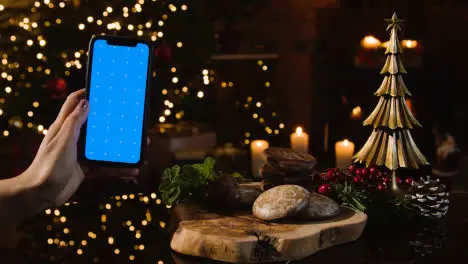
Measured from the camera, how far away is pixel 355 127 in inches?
145

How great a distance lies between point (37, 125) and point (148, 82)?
77.1 inches

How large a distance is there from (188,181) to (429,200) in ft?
1.46

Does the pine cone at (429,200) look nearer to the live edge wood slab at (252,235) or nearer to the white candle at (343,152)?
the live edge wood slab at (252,235)

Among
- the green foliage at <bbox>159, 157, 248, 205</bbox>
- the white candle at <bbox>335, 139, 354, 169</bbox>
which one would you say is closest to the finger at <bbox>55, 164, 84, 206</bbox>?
the green foliage at <bbox>159, 157, 248, 205</bbox>

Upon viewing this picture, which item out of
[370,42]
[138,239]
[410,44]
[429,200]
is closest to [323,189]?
[429,200]

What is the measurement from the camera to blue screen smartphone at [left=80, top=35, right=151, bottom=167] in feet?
4.00

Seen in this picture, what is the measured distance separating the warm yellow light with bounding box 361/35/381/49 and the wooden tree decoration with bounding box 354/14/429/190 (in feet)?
7.50

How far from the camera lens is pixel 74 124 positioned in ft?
3.55

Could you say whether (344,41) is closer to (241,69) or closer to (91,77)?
(241,69)

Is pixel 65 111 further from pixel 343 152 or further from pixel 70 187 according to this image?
pixel 343 152

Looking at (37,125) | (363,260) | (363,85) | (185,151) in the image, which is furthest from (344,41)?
(363,260)

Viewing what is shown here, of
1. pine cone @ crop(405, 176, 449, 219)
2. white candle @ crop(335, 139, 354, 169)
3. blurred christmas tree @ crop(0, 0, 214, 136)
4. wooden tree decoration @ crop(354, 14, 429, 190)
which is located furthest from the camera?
blurred christmas tree @ crop(0, 0, 214, 136)

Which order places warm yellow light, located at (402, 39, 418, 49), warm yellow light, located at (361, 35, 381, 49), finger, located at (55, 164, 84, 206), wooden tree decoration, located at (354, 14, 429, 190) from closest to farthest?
finger, located at (55, 164, 84, 206) < wooden tree decoration, located at (354, 14, 429, 190) < warm yellow light, located at (402, 39, 418, 49) < warm yellow light, located at (361, 35, 381, 49)

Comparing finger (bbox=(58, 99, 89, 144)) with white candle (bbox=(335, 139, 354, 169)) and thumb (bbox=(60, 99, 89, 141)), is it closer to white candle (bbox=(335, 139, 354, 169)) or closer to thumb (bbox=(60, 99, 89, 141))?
thumb (bbox=(60, 99, 89, 141))
